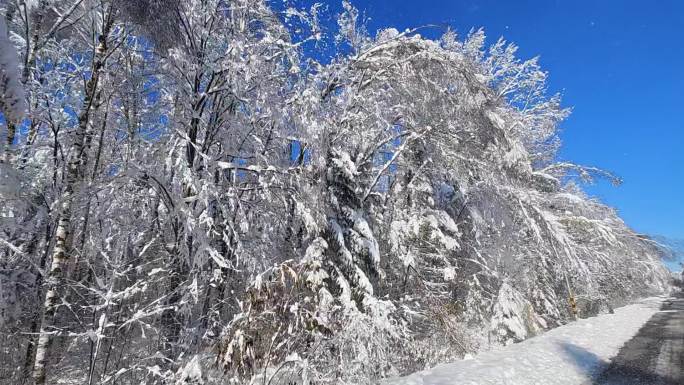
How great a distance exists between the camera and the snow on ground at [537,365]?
261 inches

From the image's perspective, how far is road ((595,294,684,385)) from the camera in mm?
6902

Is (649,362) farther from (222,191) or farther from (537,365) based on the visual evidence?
(222,191)

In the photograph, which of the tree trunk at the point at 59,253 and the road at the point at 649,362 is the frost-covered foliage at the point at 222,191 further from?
the road at the point at 649,362

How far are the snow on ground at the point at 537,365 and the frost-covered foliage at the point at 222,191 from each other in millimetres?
1146

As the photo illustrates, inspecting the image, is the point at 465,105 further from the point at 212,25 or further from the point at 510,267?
the point at 510,267

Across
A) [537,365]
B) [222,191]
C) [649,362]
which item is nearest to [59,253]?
[222,191]

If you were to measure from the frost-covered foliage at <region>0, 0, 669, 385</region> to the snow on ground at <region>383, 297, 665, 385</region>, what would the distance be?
115 cm

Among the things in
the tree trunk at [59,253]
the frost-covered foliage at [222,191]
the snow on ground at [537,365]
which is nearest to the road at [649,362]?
the snow on ground at [537,365]

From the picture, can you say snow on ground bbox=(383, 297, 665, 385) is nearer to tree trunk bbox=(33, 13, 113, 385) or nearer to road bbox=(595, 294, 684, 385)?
road bbox=(595, 294, 684, 385)

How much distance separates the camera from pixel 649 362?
8.31m

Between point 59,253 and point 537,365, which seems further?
point 537,365

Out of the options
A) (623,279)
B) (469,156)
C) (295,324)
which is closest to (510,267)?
(469,156)

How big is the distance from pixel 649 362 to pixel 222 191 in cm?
969

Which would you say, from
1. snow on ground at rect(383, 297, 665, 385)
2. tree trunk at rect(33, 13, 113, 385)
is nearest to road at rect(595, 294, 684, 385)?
snow on ground at rect(383, 297, 665, 385)
